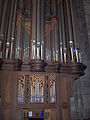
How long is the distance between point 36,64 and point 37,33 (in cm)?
158

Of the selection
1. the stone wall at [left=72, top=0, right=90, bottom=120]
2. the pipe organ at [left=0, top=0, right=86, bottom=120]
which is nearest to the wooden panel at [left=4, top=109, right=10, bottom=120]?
the pipe organ at [left=0, top=0, right=86, bottom=120]

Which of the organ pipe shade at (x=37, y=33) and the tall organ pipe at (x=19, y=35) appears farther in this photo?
the organ pipe shade at (x=37, y=33)

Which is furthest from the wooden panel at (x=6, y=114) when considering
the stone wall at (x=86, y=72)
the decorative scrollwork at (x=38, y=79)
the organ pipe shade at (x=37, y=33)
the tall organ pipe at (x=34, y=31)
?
the stone wall at (x=86, y=72)

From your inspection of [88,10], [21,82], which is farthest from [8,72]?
[88,10]

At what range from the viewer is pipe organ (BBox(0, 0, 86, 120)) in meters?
6.55

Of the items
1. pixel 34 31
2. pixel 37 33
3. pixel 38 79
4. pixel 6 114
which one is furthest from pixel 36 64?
pixel 6 114

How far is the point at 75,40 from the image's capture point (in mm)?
7578

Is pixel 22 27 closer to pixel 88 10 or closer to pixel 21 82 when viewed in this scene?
pixel 21 82

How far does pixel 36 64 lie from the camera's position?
6637 millimetres

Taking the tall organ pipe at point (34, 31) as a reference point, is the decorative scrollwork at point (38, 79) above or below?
below

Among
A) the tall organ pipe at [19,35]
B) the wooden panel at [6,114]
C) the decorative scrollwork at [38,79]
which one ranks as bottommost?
the wooden panel at [6,114]

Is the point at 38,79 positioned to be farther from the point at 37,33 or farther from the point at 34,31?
the point at 34,31

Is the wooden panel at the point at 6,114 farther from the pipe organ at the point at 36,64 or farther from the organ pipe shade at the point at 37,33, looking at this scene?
the organ pipe shade at the point at 37,33

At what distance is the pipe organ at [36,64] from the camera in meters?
6.55
